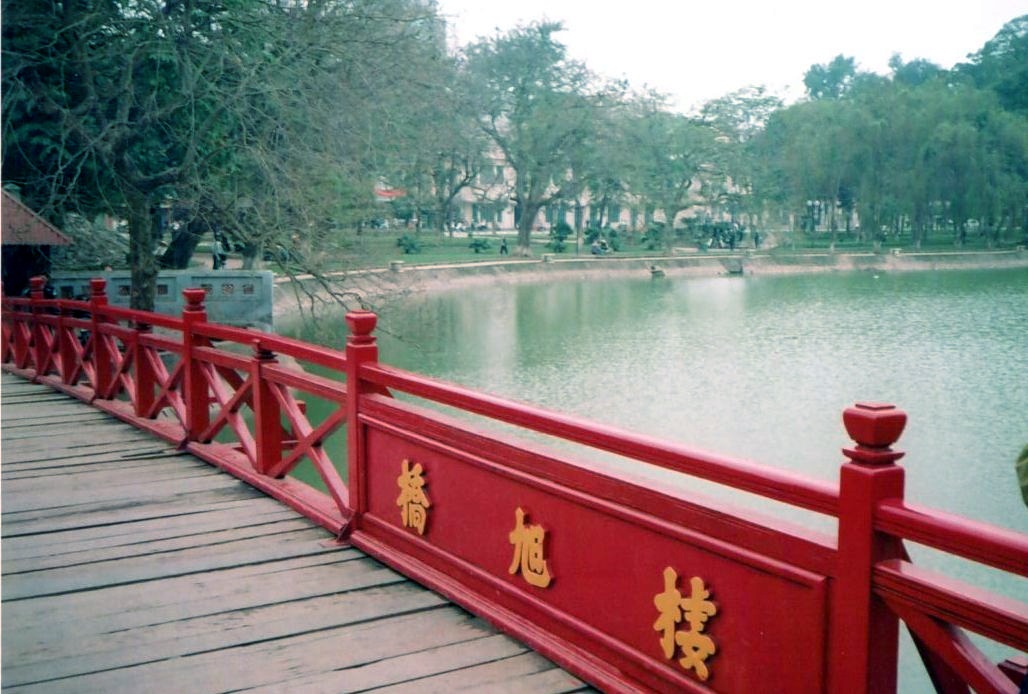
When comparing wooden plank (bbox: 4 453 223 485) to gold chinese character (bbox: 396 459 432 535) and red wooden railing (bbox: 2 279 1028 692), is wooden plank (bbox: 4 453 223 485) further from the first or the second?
gold chinese character (bbox: 396 459 432 535)

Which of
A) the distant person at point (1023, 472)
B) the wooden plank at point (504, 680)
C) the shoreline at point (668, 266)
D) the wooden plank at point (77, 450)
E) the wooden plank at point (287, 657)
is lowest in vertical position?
the shoreline at point (668, 266)

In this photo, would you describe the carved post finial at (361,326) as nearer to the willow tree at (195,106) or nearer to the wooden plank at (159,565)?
the wooden plank at (159,565)

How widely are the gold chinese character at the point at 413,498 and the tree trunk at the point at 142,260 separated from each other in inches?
371

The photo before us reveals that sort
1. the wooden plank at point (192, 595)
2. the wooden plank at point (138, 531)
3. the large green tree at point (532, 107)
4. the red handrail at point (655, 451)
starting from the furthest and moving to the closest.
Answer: the large green tree at point (532, 107) < the wooden plank at point (138, 531) < the wooden plank at point (192, 595) < the red handrail at point (655, 451)

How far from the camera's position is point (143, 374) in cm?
614

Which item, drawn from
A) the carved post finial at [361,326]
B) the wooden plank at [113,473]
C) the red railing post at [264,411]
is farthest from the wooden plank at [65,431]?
the carved post finial at [361,326]

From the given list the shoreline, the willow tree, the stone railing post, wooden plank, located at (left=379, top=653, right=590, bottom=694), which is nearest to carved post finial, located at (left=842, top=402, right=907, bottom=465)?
wooden plank, located at (left=379, top=653, right=590, bottom=694)

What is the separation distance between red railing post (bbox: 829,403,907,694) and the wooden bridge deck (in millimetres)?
845

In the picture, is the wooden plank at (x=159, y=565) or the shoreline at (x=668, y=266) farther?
the shoreline at (x=668, y=266)

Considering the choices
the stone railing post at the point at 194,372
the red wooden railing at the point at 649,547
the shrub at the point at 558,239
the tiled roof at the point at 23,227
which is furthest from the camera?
the shrub at the point at 558,239

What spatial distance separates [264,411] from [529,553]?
2.01 metres

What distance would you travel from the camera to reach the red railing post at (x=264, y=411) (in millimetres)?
4395

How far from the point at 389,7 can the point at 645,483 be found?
11420 mm

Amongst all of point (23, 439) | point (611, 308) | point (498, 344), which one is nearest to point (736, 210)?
point (611, 308)
